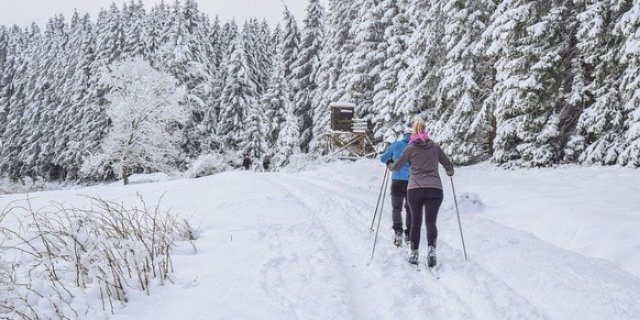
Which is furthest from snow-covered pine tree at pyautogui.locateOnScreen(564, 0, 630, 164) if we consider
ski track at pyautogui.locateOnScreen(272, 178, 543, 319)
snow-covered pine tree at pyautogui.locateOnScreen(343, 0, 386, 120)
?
snow-covered pine tree at pyautogui.locateOnScreen(343, 0, 386, 120)

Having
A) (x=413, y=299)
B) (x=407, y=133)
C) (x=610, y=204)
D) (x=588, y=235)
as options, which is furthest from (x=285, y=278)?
(x=610, y=204)

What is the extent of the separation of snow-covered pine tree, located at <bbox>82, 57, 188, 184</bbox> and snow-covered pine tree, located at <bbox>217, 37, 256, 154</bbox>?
851 centimetres

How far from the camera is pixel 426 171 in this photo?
6.16 m

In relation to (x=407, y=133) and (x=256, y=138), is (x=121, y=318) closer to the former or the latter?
(x=407, y=133)

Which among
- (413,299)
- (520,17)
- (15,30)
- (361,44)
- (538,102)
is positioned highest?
(15,30)

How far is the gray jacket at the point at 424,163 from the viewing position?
6.14m

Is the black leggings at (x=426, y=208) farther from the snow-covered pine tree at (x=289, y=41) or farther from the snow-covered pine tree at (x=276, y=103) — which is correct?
the snow-covered pine tree at (x=289, y=41)

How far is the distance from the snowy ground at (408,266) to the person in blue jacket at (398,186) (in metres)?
0.38

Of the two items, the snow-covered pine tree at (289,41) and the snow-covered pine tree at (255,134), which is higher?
the snow-covered pine tree at (289,41)

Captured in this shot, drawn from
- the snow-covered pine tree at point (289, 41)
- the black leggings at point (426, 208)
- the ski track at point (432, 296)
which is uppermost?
the snow-covered pine tree at point (289, 41)

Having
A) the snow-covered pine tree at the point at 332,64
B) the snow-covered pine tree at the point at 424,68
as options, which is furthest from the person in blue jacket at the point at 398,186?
the snow-covered pine tree at the point at 332,64

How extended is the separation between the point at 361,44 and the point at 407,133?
23.3 m

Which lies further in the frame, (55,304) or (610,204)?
(610,204)

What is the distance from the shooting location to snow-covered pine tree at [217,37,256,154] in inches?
1694
